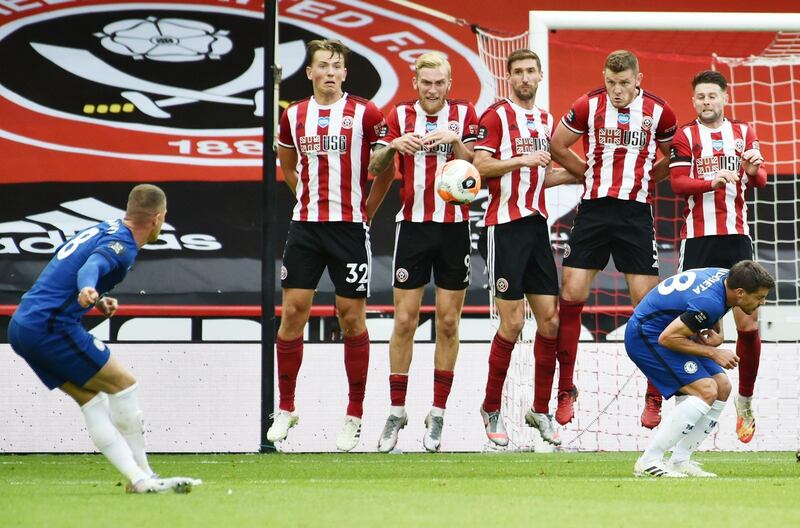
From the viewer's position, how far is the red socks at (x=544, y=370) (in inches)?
321

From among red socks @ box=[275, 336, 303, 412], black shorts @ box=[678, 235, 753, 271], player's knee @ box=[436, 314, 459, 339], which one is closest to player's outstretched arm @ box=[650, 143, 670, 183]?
black shorts @ box=[678, 235, 753, 271]

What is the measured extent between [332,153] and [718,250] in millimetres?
2517

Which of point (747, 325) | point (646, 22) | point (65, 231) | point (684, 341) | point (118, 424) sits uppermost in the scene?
point (646, 22)

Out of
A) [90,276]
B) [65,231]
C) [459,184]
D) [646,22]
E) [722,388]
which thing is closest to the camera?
[90,276]

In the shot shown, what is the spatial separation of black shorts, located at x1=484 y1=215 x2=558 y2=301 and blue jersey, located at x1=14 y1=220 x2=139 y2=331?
9.65 feet

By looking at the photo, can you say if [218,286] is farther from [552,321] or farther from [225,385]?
[552,321]

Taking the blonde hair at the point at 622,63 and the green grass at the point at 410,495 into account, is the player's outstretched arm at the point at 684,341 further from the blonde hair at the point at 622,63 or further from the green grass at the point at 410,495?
the blonde hair at the point at 622,63

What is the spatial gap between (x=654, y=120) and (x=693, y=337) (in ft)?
6.52

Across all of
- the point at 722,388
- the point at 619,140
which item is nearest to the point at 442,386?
the point at 619,140

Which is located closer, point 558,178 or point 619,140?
point 619,140

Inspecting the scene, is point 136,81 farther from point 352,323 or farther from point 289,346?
point 352,323

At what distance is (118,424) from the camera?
5773 mm

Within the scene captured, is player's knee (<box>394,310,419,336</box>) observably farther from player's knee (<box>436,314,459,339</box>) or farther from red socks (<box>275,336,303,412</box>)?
red socks (<box>275,336,303,412</box>)

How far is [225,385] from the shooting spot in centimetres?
1026
